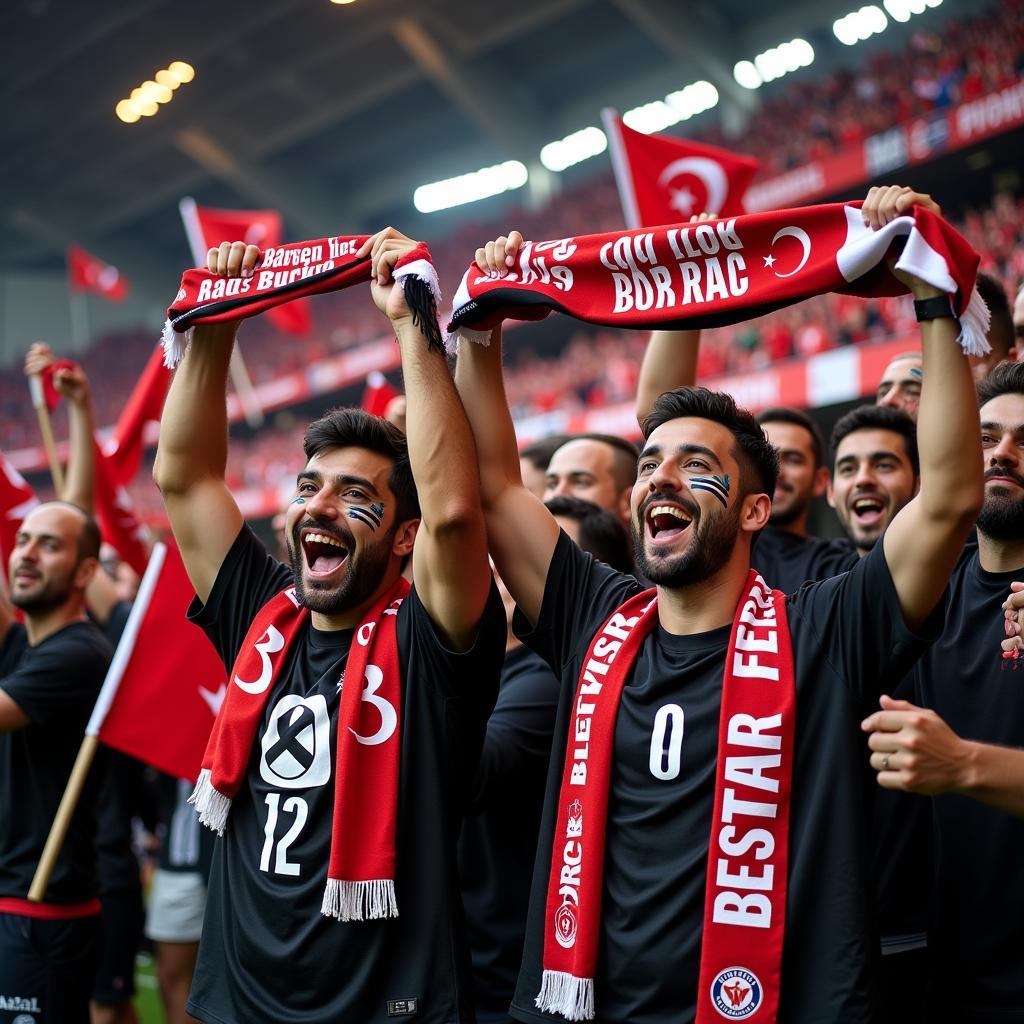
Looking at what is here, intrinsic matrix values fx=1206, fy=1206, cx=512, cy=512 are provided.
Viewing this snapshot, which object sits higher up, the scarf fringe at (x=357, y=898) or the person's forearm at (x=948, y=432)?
the person's forearm at (x=948, y=432)

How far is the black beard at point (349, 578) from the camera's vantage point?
278 centimetres

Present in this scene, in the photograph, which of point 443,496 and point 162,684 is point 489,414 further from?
point 162,684

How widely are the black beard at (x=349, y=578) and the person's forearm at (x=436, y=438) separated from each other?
28 cm

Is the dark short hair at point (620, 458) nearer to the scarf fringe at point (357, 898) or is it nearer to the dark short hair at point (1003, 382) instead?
the dark short hair at point (1003, 382)

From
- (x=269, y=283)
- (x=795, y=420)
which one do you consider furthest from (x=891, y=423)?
(x=269, y=283)

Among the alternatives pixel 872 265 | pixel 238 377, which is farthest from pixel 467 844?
pixel 238 377

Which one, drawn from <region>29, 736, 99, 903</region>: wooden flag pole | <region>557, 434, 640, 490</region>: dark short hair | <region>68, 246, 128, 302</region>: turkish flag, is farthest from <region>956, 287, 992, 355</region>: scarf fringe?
<region>68, 246, 128, 302</region>: turkish flag

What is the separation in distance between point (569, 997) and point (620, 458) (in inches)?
97.9

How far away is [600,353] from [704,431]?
15916mm

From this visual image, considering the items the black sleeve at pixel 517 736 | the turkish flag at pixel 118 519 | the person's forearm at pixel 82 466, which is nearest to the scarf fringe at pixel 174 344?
the black sleeve at pixel 517 736

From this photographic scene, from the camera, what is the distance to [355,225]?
2681 centimetres

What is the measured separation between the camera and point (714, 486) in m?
2.62

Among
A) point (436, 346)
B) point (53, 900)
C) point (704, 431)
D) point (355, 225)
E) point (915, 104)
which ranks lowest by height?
point (53, 900)

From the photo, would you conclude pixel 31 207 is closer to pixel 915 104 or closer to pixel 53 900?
pixel 915 104
